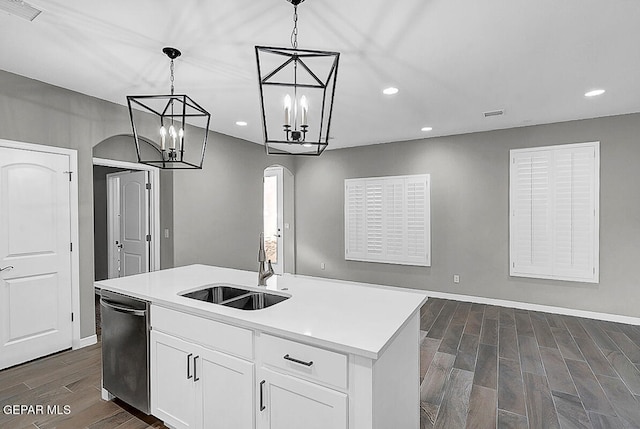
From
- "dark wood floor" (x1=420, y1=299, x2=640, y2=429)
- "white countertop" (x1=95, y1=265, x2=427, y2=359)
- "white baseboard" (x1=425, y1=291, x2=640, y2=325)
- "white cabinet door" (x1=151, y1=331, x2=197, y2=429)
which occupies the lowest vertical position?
"dark wood floor" (x1=420, y1=299, x2=640, y2=429)

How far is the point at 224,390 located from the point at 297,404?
501mm

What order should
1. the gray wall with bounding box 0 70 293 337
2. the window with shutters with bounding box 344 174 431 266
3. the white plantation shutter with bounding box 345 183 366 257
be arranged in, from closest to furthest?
the gray wall with bounding box 0 70 293 337, the window with shutters with bounding box 344 174 431 266, the white plantation shutter with bounding box 345 183 366 257

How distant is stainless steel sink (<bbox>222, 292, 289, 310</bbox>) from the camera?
2.23m

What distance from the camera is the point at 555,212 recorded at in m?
4.43

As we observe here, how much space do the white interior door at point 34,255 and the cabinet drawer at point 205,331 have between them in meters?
1.97

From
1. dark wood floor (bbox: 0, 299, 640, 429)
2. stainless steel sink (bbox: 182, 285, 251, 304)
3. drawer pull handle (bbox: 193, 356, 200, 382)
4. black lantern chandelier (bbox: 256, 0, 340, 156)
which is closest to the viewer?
black lantern chandelier (bbox: 256, 0, 340, 156)

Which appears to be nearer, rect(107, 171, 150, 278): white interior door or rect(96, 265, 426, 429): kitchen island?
rect(96, 265, 426, 429): kitchen island

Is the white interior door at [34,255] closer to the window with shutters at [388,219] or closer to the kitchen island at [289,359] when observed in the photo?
the kitchen island at [289,359]

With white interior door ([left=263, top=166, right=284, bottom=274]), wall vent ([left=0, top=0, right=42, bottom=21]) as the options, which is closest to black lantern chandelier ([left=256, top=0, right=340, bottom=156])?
wall vent ([left=0, top=0, right=42, bottom=21])

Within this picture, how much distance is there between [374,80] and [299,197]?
3.85 m

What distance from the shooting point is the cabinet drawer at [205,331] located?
5.49 ft

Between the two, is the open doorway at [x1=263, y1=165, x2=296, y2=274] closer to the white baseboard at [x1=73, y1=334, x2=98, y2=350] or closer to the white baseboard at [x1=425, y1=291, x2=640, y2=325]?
the white baseboard at [x1=425, y1=291, x2=640, y2=325]

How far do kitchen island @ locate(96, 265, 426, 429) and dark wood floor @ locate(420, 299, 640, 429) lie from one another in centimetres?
80

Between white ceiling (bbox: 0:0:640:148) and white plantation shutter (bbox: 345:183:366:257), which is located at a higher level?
white ceiling (bbox: 0:0:640:148)
